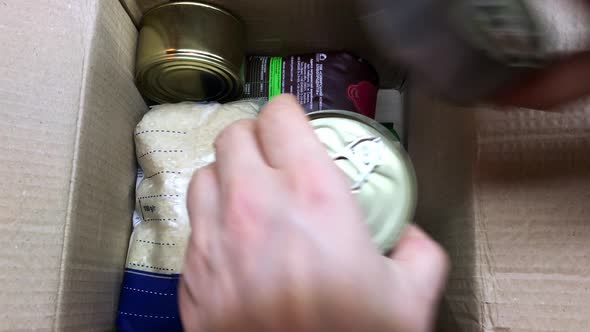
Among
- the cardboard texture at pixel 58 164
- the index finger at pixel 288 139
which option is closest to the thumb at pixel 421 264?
the index finger at pixel 288 139

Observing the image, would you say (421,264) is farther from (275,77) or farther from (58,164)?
(275,77)

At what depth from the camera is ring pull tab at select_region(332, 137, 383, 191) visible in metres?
0.47

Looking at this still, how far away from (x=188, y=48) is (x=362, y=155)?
0.36 m

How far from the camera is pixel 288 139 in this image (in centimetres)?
33

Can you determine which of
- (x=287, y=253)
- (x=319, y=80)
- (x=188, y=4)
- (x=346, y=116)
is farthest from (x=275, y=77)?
(x=287, y=253)

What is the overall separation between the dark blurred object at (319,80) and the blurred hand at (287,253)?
44 cm

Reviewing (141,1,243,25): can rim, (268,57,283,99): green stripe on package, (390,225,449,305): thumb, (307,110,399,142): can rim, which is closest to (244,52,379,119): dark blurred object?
(268,57,283,99): green stripe on package

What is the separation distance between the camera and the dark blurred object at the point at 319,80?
78 centimetres

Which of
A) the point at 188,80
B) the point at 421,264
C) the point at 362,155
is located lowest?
the point at 421,264

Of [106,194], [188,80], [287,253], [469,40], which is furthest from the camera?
[188,80]

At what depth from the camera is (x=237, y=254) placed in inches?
12.0

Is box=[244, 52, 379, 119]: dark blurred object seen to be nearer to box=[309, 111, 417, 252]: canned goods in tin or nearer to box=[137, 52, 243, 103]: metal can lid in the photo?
box=[137, 52, 243, 103]: metal can lid

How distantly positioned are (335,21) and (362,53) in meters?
0.09

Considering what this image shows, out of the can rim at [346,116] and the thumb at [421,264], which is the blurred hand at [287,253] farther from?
the can rim at [346,116]
